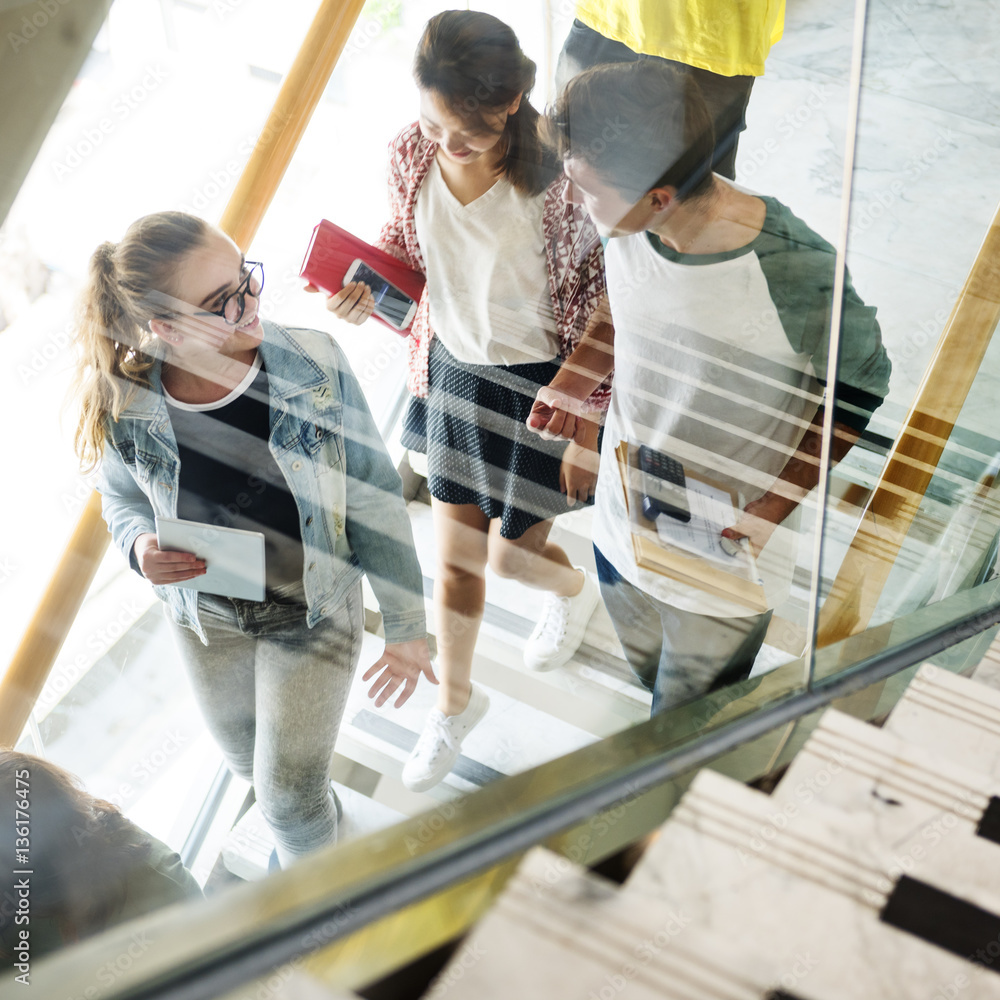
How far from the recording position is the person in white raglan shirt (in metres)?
0.77

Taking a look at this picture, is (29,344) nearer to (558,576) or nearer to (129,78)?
(129,78)

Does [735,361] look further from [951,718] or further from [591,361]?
[951,718]

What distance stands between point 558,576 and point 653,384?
0.87 feet

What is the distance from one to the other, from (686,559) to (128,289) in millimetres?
722

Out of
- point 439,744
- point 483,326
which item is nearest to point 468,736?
point 439,744

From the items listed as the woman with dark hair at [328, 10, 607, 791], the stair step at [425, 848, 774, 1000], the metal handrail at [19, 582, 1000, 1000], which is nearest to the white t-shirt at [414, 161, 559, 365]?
the woman with dark hair at [328, 10, 607, 791]

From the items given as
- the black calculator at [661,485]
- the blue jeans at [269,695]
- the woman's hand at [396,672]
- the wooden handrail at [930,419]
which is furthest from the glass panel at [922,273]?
the blue jeans at [269,695]

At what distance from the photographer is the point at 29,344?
63 centimetres

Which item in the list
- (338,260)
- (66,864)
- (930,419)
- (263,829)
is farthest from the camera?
(930,419)

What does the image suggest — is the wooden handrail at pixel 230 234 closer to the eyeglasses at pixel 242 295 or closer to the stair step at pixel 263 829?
the eyeglasses at pixel 242 295

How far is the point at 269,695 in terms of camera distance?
755 mm

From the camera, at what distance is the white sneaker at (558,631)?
0.84 m

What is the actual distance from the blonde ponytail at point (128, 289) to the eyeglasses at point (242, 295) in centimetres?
5

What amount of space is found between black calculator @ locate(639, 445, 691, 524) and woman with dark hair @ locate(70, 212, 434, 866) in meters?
0.32
